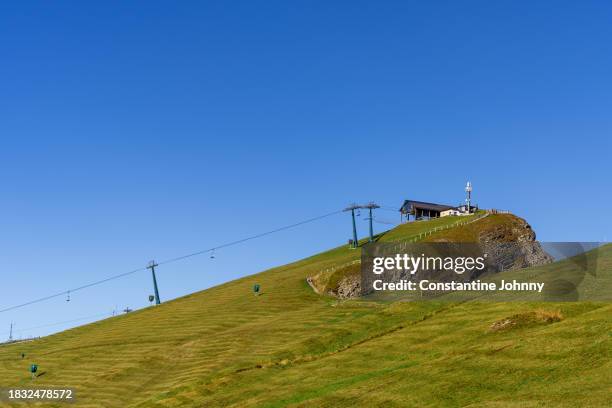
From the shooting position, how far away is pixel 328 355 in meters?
67.8

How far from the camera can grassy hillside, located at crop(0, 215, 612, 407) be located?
1687 inches

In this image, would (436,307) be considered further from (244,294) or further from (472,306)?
(244,294)

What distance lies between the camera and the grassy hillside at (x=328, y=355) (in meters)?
42.8

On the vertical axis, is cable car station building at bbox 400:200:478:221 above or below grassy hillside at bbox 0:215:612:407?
above

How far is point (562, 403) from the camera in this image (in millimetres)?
35438

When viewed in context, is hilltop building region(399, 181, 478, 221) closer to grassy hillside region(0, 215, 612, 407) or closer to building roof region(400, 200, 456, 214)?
building roof region(400, 200, 456, 214)

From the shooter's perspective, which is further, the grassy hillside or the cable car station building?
the cable car station building

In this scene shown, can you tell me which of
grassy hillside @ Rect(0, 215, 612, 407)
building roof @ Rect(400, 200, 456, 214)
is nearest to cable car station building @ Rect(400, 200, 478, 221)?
building roof @ Rect(400, 200, 456, 214)

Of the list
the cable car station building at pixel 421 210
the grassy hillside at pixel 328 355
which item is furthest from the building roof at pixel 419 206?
the grassy hillside at pixel 328 355

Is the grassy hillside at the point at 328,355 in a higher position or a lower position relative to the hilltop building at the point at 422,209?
lower

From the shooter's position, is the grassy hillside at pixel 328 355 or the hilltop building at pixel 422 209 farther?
the hilltop building at pixel 422 209

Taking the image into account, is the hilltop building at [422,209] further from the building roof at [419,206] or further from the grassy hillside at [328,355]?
the grassy hillside at [328,355]

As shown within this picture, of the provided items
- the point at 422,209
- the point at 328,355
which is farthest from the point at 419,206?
the point at 328,355

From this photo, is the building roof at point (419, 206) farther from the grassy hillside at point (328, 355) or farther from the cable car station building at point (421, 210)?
the grassy hillside at point (328, 355)
